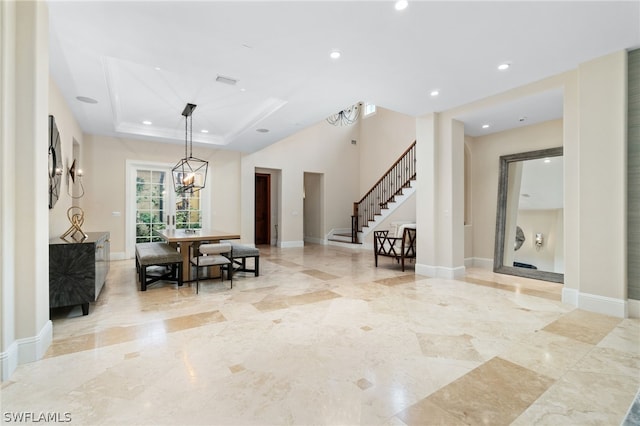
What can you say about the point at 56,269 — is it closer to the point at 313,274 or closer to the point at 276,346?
the point at 276,346

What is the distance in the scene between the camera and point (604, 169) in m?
3.47

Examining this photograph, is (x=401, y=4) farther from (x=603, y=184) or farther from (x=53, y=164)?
(x=53, y=164)

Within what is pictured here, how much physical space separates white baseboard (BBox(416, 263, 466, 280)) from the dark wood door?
6.10 meters

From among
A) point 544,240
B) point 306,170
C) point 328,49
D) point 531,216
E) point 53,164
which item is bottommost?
point 544,240

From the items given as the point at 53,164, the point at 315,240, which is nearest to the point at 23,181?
the point at 53,164

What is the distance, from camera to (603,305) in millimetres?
3469

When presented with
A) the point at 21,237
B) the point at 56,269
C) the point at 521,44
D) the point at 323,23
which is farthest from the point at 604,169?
the point at 56,269

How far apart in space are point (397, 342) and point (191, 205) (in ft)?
23.3

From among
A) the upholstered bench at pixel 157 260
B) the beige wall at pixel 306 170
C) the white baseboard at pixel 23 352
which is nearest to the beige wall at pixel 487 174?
the beige wall at pixel 306 170

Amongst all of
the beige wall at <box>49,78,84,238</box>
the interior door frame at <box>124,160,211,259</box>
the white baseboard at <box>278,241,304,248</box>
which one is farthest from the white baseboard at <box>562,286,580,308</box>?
the interior door frame at <box>124,160,211,259</box>

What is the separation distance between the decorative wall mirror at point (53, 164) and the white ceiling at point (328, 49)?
790 mm

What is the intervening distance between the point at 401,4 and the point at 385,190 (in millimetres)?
6884

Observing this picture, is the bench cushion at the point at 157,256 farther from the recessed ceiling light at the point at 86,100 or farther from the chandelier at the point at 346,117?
the chandelier at the point at 346,117

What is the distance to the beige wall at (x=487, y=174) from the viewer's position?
5.82 m
